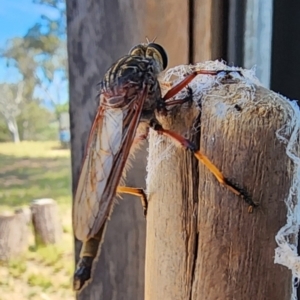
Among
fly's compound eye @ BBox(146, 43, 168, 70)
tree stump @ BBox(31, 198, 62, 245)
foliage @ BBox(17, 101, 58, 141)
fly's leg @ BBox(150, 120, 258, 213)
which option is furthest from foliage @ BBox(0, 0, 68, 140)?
fly's leg @ BBox(150, 120, 258, 213)

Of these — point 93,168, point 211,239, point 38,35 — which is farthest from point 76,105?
point 211,239

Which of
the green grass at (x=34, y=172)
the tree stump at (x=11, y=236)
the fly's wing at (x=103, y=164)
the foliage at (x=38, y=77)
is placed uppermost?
the foliage at (x=38, y=77)

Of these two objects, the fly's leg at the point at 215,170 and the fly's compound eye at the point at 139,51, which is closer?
the fly's leg at the point at 215,170

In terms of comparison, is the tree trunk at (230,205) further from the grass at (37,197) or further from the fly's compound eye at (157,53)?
the grass at (37,197)

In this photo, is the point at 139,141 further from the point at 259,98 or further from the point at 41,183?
the point at 41,183

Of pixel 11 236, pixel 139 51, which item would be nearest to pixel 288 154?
pixel 139 51

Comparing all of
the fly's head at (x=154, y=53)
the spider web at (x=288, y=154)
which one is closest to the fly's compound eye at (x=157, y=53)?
the fly's head at (x=154, y=53)

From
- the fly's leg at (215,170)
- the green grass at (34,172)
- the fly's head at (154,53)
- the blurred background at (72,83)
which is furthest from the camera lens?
the green grass at (34,172)
